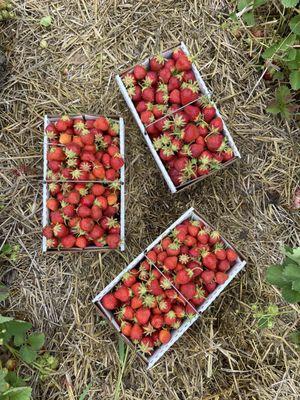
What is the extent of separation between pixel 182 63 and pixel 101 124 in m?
0.46

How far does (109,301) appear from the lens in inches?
80.8

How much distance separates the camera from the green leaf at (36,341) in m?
2.13

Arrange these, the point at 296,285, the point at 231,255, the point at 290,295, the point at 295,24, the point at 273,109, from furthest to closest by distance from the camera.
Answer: the point at 273,109
the point at 295,24
the point at 231,255
the point at 290,295
the point at 296,285

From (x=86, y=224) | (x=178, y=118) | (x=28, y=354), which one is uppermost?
(x=178, y=118)

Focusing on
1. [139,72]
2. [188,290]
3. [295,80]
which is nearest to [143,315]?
[188,290]

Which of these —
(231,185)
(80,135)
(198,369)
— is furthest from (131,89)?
(198,369)

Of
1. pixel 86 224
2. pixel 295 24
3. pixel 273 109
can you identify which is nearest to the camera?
pixel 86 224

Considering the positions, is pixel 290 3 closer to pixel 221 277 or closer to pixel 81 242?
pixel 221 277

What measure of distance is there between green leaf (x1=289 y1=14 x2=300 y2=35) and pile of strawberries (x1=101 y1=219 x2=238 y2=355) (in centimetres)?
102

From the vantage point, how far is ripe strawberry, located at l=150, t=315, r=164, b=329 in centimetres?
202

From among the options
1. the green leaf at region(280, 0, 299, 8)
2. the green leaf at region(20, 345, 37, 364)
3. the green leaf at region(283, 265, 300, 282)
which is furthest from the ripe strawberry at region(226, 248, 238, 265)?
the green leaf at region(280, 0, 299, 8)

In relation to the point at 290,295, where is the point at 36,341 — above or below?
below

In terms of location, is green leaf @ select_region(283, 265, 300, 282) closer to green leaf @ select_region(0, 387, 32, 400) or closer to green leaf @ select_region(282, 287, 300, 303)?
green leaf @ select_region(282, 287, 300, 303)

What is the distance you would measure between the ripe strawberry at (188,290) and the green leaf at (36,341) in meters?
0.67
